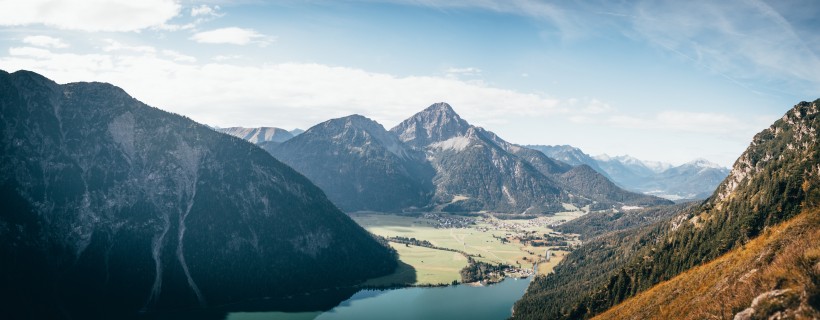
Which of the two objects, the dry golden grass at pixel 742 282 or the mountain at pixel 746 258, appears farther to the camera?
the dry golden grass at pixel 742 282

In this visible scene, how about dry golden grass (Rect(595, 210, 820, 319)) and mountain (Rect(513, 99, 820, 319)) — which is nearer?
mountain (Rect(513, 99, 820, 319))

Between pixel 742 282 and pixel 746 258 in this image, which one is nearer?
pixel 742 282

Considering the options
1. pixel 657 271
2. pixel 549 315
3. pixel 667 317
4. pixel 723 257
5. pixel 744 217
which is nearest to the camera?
pixel 667 317

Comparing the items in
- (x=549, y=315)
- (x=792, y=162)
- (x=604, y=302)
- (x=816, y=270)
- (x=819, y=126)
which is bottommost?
(x=549, y=315)

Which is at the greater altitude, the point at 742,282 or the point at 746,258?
the point at 742,282

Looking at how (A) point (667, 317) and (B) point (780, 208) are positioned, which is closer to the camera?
(A) point (667, 317)

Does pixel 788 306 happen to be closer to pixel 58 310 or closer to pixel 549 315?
pixel 549 315

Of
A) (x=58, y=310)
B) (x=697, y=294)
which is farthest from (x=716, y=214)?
(x=58, y=310)

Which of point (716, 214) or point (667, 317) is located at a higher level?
point (716, 214)
